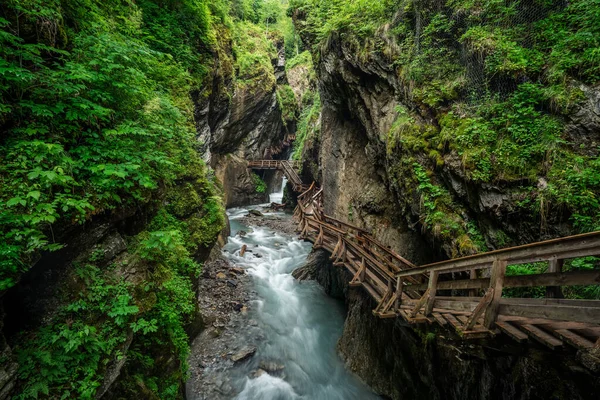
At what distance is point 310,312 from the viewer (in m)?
10.9

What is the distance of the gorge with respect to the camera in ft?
10.5

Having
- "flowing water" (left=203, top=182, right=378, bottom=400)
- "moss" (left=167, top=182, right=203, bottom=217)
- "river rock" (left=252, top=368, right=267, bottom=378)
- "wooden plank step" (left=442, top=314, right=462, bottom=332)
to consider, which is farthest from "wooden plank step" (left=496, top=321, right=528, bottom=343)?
"moss" (left=167, top=182, right=203, bottom=217)

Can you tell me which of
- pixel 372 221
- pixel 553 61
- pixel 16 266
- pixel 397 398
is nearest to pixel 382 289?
pixel 397 398

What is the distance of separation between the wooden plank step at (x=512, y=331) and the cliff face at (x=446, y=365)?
0.42 feet

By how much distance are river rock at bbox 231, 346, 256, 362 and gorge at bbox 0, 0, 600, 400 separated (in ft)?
0.30

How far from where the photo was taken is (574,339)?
2438mm

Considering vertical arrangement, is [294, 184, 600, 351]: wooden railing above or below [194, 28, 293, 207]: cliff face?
below

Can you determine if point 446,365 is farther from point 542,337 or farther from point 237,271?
point 237,271

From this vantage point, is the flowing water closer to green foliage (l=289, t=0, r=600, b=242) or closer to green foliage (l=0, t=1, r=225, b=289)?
green foliage (l=289, t=0, r=600, b=242)

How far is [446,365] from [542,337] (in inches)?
138

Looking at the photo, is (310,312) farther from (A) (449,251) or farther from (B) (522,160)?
(B) (522,160)

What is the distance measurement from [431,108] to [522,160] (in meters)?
2.84

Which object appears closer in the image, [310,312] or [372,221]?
[372,221]

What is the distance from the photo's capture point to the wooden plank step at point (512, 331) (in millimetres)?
2814
